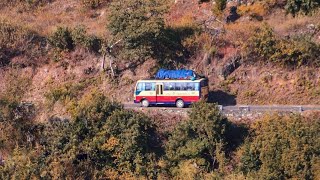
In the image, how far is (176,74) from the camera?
3019cm

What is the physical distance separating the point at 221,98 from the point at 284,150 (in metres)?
7.90

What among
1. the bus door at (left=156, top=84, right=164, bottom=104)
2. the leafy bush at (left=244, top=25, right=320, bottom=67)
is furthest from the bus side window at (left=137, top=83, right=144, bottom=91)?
the leafy bush at (left=244, top=25, right=320, bottom=67)

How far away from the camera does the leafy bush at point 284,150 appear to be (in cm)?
2370

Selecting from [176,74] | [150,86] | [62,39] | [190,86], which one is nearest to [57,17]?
[62,39]

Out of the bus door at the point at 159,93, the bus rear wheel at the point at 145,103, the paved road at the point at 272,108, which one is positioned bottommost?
the paved road at the point at 272,108

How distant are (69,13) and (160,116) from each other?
51.0 ft

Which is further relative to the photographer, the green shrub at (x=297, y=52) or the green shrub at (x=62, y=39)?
the green shrub at (x=62, y=39)

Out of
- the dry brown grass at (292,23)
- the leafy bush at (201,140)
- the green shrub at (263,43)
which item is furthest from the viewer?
the dry brown grass at (292,23)

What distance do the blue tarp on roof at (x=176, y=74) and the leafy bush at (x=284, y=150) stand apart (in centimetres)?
626

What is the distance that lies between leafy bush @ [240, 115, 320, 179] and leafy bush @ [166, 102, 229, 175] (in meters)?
1.50

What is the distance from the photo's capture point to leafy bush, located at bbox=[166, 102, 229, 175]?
25.4 metres

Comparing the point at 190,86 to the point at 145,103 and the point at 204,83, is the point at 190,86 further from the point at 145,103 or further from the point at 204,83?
the point at 145,103

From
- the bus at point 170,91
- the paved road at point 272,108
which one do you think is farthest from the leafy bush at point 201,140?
the bus at point 170,91

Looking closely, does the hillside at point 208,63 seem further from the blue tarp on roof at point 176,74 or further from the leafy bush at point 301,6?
the blue tarp on roof at point 176,74
